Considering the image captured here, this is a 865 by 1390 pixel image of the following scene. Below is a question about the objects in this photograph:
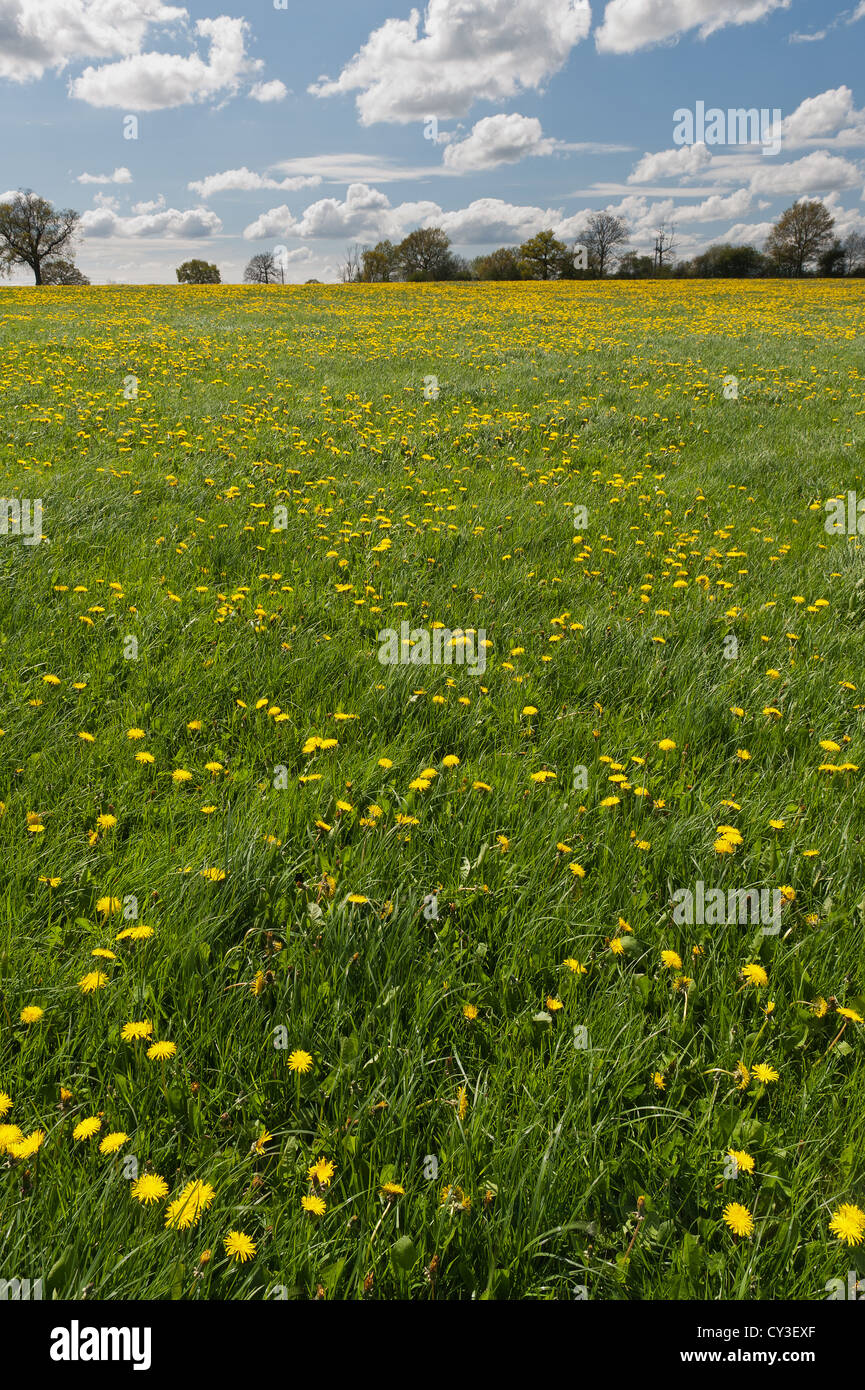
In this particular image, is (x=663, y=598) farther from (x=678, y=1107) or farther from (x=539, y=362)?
(x=539, y=362)

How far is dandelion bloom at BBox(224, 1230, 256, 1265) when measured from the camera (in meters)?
1.51

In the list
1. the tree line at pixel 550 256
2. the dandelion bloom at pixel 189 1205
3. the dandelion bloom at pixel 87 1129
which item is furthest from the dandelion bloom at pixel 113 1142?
the tree line at pixel 550 256

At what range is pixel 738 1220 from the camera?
1639 mm

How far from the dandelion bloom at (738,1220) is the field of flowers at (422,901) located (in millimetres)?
19

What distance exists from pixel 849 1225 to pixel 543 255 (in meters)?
81.5

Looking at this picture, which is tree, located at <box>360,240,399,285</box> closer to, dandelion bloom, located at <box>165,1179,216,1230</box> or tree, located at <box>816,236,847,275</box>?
tree, located at <box>816,236,847,275</box>

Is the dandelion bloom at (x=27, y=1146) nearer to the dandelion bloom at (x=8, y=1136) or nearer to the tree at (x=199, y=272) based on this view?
the dandelion bloom at (x=8, y=1136)

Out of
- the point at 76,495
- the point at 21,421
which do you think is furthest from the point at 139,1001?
the point at 21,421

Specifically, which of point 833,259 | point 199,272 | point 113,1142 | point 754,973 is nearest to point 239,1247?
point 113,1142

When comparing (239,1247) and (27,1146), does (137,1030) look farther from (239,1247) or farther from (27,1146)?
(239,1247)

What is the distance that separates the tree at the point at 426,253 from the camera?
74.4m

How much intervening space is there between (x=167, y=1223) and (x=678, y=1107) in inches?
50.7

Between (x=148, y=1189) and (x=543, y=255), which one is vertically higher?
(x=543, y=255)
